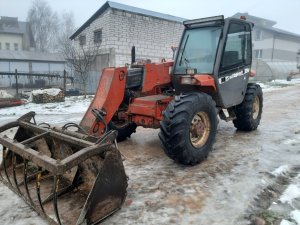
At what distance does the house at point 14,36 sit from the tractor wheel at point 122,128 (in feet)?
189

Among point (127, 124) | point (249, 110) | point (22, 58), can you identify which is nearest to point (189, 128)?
point (127, 124)

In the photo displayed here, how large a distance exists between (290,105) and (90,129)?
30.1 ft

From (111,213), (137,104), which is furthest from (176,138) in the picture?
(111,213)

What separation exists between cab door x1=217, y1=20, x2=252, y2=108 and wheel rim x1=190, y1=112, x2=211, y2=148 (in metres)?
0.79

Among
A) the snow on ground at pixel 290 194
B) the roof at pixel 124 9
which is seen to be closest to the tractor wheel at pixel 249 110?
the snow on ground at pixel 290 194

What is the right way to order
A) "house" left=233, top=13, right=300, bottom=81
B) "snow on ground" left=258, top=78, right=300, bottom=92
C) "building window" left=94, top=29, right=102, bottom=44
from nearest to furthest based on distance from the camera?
"building window" left=94, top=29, right=102, bottom=44 < "snow on ground" left=258, top=78, right=300, bottom=92 < "house" left=233, top=13, right=300, bottom=81

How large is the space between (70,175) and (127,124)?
2097 millimetres

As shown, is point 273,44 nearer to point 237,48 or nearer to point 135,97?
point 237,48

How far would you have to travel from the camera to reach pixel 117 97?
15.8ft

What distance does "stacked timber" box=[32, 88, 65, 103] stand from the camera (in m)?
12.8

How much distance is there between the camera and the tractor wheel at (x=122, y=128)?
219 inches

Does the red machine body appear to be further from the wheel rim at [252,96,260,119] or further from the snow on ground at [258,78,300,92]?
the snow on ground at [258,78,300,92]

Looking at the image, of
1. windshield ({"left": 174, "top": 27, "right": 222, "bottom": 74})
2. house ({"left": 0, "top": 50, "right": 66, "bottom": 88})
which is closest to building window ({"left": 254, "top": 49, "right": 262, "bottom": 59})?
house ({"left": 0, "top": 50, "right": 66, "bottom": 88})

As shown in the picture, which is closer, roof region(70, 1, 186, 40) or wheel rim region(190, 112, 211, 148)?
wheel rim region(190, 112, 211, 148)
